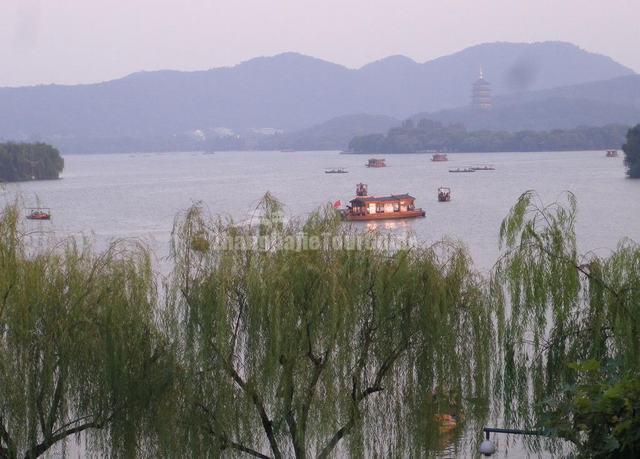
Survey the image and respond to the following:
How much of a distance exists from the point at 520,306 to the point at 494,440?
621 cm

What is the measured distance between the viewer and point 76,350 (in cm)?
1036

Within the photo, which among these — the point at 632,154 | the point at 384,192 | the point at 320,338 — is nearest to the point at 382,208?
the point at 384,192

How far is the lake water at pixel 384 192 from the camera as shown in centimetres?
4600

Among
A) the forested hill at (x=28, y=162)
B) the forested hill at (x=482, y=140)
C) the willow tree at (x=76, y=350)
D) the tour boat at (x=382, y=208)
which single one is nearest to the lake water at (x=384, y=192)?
the tour boat at (x=382, y=208)

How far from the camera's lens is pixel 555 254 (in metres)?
10.8

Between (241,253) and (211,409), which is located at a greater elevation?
(241,253)

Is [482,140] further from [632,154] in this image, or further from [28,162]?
[28,162]

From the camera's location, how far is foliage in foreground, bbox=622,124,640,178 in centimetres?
7119

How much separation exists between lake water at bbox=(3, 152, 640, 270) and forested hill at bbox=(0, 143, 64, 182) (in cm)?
110

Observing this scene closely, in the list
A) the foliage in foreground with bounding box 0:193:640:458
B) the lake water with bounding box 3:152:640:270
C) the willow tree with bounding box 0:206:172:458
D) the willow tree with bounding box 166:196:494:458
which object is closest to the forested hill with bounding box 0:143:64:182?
the lake water with bounding box 3:152:640:270

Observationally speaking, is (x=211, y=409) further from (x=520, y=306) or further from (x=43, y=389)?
(x=520, y=306)

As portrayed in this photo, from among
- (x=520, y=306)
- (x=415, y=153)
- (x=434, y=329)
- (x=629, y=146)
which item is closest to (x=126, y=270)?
(x=434, y=329)

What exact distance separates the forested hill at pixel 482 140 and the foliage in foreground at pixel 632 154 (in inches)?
2774

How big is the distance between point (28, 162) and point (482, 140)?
8865cm
